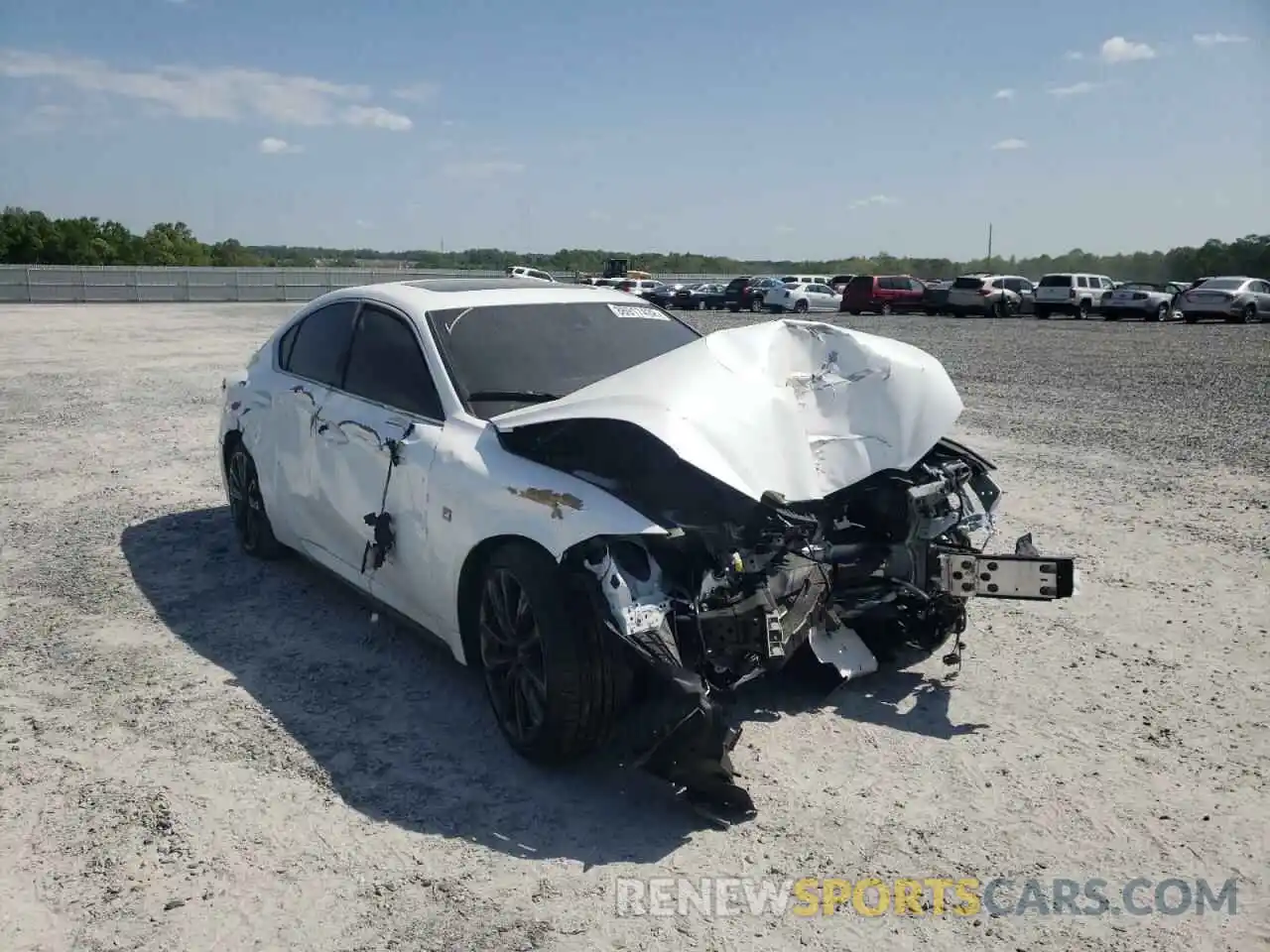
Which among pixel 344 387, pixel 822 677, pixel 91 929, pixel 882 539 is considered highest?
pixel 344 387

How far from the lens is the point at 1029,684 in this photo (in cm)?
465

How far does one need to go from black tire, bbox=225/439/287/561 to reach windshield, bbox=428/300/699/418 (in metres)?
1.92

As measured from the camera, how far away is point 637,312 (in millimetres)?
5578

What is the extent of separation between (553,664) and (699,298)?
136 feet

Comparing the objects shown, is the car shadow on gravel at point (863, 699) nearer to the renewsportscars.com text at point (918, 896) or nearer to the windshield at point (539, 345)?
the renewsportscars.com text at point (918, 896)

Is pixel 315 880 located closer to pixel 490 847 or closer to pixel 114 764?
pixel 490 847

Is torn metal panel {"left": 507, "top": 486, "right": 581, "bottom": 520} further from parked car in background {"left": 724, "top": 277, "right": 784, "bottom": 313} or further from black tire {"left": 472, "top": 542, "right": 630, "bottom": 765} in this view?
parked car in background {"left": 724, "top": 277, "right": 784, "bottom": 313}

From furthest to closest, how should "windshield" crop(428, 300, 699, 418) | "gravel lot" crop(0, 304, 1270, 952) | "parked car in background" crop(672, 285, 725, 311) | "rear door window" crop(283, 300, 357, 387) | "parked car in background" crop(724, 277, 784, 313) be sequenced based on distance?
"parked car in background" crop(672, 285, 725, 311), "parked car in background" crop(724, 277, 784, 313), "rear door window" crop(283, 300, 357, 387), "windshield" crop(428, 300, 699, 418), "gravel lot" crop(0, 304, 1270, 952)

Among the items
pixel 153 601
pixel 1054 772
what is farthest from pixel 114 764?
pixel 1054 772

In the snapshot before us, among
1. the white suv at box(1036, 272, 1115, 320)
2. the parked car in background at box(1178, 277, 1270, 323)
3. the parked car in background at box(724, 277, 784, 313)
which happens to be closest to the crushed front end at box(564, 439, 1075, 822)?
the parked car in background at box(1178, 277, 1270, 323)

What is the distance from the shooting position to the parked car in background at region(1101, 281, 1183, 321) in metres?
33.8

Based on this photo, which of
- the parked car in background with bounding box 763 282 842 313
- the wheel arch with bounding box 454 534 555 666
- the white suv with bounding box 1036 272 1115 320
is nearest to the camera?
the wheel arch with bounding box 454 534 555 666

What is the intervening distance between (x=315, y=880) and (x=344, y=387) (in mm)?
2696

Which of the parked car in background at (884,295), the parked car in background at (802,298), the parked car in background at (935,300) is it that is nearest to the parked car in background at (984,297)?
the parked car in background at (935,300)
